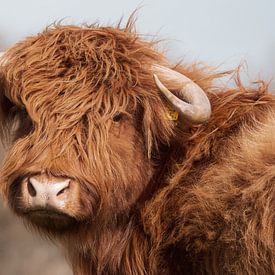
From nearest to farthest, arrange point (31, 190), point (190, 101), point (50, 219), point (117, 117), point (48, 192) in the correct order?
1. point (48, 192)
2. point (31, 190)
3. point (50, 219)
4. point (190, 101)
5. point (117, 117)

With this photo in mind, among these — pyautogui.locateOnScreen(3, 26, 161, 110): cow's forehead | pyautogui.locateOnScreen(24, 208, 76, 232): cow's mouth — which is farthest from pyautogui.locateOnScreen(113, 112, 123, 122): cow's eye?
pyautogui.locateOnScreen(24, 208, 76, 232): cow's mouth

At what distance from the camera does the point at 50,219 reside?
620 centimetres

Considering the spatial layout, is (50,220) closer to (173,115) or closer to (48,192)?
(48,192)

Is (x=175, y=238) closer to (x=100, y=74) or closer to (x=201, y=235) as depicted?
(x=201, y=235)

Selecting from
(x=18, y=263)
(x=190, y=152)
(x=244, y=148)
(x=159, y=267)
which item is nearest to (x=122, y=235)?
(x=159, y=267)

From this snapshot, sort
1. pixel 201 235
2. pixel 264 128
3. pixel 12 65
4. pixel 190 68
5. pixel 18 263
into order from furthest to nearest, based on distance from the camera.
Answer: pixel 18 263
pixel 190 68
pixel 12 65
pixel 264 128
pixel 201 235

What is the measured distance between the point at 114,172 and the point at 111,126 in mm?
379

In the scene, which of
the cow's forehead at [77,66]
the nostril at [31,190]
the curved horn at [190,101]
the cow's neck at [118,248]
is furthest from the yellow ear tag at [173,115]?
the nostril at [31,190]

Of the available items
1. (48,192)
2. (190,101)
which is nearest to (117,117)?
(190,101)

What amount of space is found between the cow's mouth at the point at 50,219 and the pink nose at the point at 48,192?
→ 0.08 meters

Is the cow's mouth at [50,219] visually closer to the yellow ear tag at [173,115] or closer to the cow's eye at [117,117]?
the cow's eye at [117,117]

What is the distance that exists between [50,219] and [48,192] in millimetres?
367

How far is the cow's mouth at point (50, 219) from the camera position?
6.06 metres

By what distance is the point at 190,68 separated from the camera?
7438 mm
